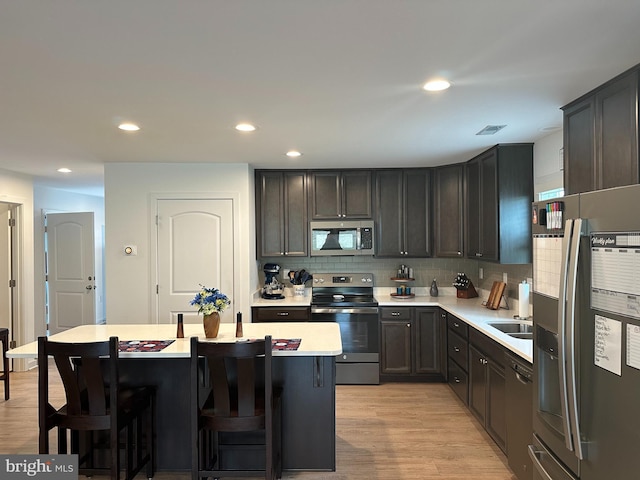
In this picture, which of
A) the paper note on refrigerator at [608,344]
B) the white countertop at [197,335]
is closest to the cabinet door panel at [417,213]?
the white countertop at [197,335]

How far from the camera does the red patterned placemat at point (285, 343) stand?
2.67 m

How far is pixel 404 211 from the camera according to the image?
5.00 meters

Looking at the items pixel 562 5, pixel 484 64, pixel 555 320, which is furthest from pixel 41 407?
pixel 562 5

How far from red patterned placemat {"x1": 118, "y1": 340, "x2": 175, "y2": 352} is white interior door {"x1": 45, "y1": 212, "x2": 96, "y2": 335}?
169 inches

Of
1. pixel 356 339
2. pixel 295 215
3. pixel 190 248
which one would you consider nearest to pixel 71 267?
pixel 190 248

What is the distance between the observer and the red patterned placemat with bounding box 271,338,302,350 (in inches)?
105

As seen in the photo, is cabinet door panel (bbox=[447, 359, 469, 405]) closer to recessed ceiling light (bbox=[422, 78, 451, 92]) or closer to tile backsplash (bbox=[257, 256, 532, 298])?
tile backsplash (bbox=[257, 256, 532, 298])

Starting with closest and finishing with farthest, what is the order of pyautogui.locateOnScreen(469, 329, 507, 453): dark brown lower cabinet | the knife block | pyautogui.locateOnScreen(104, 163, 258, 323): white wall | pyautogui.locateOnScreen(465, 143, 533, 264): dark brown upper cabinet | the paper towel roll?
pyautogui.locateOnScreen(469, 329, 507, 453): dark brown lower cabinet → the paper towel roll → pyautogui.locateOnScreen(465, 143, 533, 264): dark brown upper cabinet → pyautogui.locateOnScreen(104, 163, 258, 323): white wall → the knife block

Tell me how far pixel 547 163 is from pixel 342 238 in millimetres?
2242

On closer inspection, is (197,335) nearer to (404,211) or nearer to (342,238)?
(342,238)

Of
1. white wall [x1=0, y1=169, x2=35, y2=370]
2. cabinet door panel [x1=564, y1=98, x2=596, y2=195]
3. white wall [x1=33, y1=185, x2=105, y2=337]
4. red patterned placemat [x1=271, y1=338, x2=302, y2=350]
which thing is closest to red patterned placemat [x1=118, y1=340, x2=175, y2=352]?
red patterned placemat [x1=271, y1=338, x2=302, y2=350]

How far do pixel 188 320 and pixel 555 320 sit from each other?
3694mm

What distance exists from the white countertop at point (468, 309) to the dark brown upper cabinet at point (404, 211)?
565 mm

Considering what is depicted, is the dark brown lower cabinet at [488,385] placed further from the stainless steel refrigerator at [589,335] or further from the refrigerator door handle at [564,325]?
the refrigerator door handle at [564,325]
